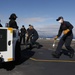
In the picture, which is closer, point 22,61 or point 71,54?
point 22,61

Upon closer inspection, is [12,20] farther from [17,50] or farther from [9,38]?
[9,38]

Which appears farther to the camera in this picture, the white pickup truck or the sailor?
Answer: the sailor

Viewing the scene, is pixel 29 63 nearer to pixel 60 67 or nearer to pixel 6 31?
pixel 60 67

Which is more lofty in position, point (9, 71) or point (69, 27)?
point (69, 27)

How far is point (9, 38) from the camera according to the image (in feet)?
32.9

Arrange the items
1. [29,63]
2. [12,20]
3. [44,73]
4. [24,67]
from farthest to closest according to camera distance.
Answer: [12,20]
[29,63]
[24,67]
[44,73]

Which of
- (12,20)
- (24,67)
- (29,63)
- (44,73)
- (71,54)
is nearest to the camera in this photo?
(44,73)

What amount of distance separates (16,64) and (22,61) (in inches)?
36.8

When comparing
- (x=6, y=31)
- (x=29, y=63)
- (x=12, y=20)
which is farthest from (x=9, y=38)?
(x=12, y=20)

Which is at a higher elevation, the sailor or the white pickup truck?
the sailor

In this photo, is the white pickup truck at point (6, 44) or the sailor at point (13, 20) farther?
the sailor at point (13, 20)

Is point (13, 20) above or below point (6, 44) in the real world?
above

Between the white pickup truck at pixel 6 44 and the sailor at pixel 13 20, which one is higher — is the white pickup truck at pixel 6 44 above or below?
below

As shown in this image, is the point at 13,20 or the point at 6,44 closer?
the point at 6,44
